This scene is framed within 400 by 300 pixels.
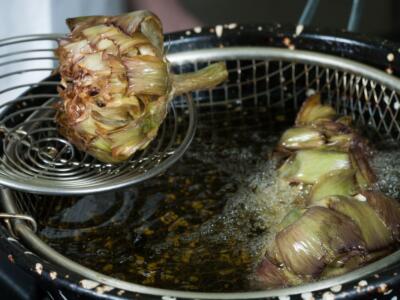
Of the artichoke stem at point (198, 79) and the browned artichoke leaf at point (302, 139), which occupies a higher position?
the artichoke stem at point (198, 79)

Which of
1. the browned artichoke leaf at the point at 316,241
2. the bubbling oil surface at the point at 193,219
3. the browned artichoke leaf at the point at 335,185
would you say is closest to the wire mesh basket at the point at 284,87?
the bubbling oil surface at the point at 193,219

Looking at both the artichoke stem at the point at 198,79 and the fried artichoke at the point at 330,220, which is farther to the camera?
the artichoke stem at the point at 198,79

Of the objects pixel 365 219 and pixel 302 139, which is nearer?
pixel 365 219

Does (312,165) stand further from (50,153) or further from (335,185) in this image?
(50,153)

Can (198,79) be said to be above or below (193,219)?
above

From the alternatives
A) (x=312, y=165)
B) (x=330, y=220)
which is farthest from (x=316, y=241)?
(x=312, y=165)

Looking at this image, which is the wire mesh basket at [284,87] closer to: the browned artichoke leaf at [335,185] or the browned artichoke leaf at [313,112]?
the browned artichoke leaf at [313,112]
